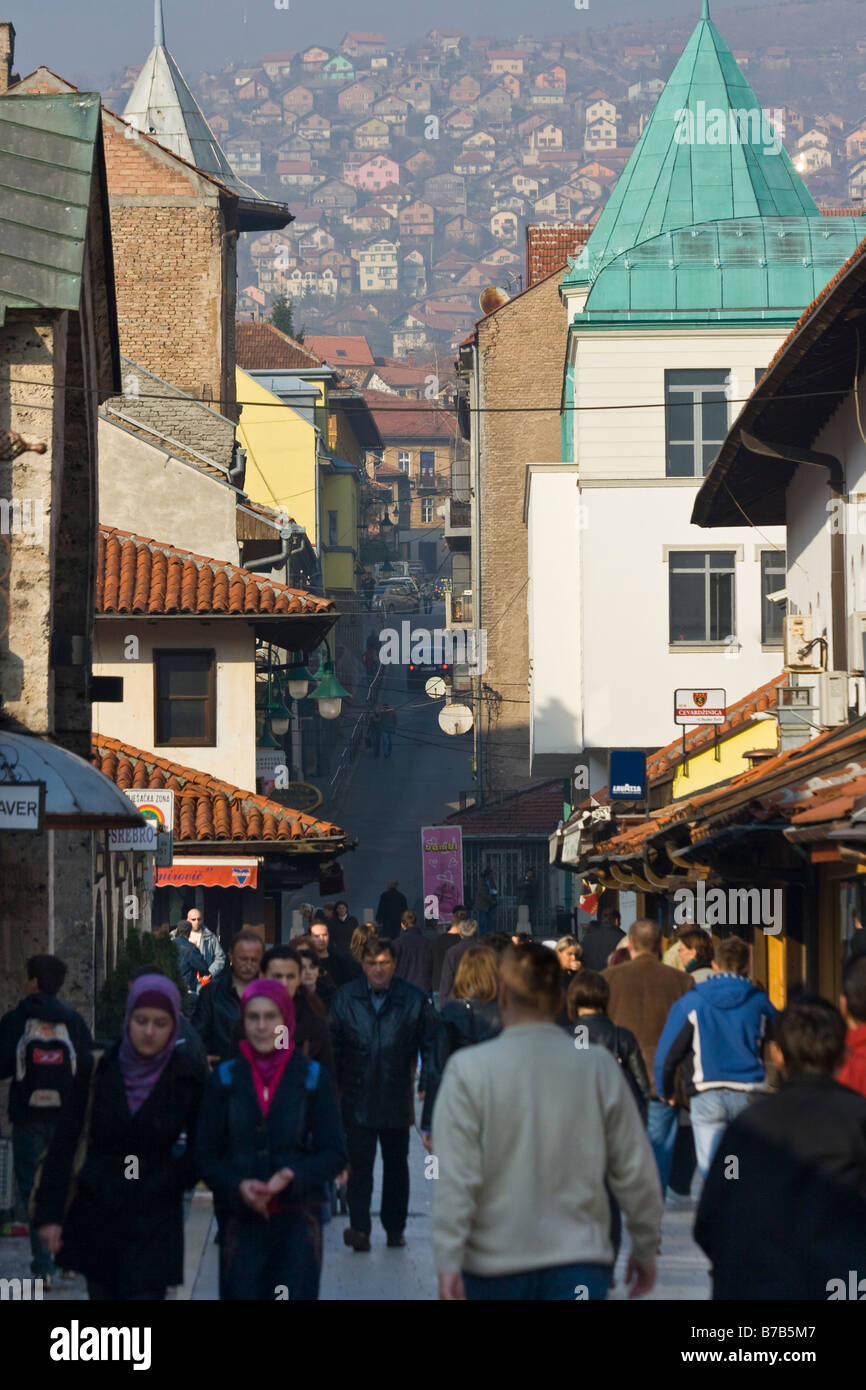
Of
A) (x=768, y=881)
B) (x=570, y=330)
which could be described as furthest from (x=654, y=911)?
(x=570, y=330)

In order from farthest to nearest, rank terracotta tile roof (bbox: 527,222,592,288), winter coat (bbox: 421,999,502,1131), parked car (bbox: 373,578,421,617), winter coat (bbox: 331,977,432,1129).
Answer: parked car (bbox: 373,578,421,617) < terracotta tile roof (bbox: 527,222,592,288) < winter coat (bbox: 421,999,502,1131) < winter coat (bbox: 331,977,432,1129)

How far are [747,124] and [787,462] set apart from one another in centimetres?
2258

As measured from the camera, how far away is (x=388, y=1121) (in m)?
10.9

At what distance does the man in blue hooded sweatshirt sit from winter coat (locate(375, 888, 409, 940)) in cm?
2171

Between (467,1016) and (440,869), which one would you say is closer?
(467,1016)

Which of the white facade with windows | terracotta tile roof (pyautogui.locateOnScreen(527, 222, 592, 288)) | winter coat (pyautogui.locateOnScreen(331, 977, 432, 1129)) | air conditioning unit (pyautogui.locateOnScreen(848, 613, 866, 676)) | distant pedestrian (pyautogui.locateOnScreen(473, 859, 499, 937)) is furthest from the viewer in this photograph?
terracotta tile roof (pyautogui.locateOnScreen(527, 222, 592, 288))

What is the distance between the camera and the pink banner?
3597 centimetres

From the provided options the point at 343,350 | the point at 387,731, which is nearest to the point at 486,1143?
the point at 387,731

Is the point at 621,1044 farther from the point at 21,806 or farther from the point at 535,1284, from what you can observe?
the point at 535,1284

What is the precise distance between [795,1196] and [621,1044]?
4506mm

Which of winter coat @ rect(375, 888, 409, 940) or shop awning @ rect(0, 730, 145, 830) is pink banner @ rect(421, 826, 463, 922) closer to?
winter coat @ rect(375, 888, 409, 940)

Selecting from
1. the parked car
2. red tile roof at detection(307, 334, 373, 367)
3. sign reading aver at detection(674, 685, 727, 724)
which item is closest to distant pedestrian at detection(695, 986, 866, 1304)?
sign reading aver at detection(674, 685, 727, 724)

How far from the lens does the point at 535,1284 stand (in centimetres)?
576
